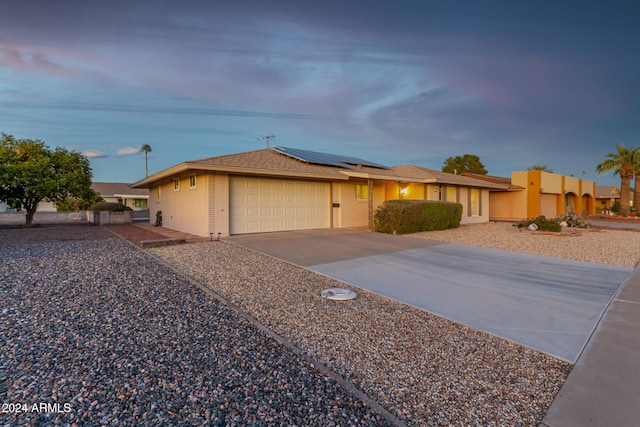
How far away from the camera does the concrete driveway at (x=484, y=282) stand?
13.1ft

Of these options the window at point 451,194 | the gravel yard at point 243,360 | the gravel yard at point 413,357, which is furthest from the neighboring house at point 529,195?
the gravel yard at point 243,360

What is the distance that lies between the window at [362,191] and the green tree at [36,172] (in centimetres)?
1570

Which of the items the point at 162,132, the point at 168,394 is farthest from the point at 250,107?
the point at 168,394

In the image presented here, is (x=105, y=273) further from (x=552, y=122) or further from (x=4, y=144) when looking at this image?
(x=552, y=122)

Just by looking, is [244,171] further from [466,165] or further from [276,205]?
[466,165]

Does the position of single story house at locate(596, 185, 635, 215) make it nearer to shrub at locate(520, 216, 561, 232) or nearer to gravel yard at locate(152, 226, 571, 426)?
shrub at locate(520, 216, 561, 232)

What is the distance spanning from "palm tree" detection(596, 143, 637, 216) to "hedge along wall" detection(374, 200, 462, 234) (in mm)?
26127

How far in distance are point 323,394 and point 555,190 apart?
112ft

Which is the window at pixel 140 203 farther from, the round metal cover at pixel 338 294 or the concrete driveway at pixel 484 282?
the round metal cover at pixel 338 294

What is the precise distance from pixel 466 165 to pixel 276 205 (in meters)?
45.1

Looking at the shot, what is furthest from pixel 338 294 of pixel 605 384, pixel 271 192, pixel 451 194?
pixel 451 194

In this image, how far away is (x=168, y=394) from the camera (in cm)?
241

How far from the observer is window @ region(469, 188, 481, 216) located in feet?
69.8

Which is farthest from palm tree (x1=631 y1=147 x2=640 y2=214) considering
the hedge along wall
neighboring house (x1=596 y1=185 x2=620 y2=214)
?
the hedge along wall
